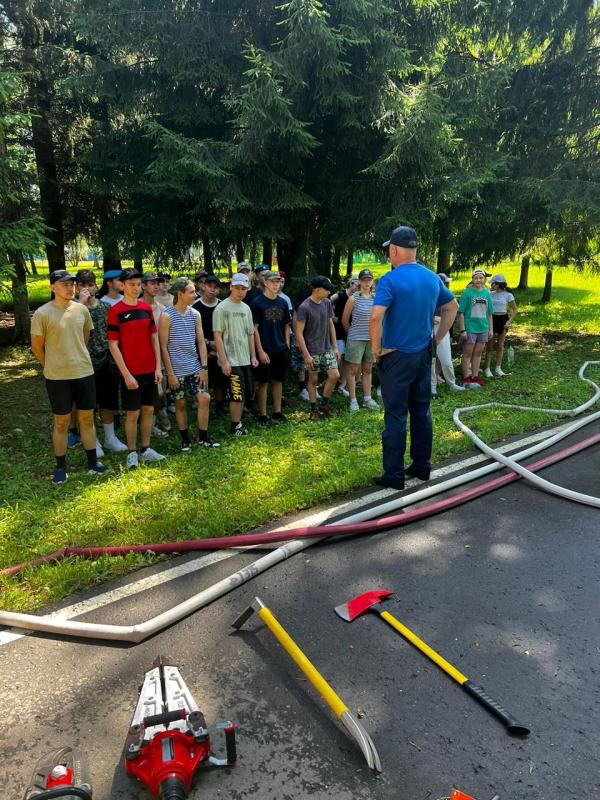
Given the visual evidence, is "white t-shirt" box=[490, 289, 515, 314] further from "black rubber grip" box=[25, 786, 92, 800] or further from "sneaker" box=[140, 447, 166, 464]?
"black rubber grip" box=[25, 786, 92, 800]

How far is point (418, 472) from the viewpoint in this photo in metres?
5.27

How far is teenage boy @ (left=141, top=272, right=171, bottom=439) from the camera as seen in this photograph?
255 inches

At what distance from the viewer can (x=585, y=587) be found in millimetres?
3566

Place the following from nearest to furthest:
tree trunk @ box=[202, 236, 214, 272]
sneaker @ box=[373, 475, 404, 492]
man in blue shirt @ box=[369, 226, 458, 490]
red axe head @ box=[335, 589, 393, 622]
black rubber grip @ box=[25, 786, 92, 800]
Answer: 1. black rubber grip @ box=[25, 786, 92, 800]
2. red axe head @ box=[335, 589, 393, 622]
3. man in blue shirt @ box=[369, 226, 458, 490]
4. sneaker @ box=[373, 475, 404, 492]
5. tree trunk @ box=[202, 236, 214, 272]

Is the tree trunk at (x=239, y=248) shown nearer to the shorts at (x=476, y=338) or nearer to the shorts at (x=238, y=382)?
the shorts at (x=238, y=382)

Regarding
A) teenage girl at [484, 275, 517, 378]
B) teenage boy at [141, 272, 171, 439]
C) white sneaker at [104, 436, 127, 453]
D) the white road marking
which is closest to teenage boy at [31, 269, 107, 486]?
white sneaker at [104, 436, 127, 453]

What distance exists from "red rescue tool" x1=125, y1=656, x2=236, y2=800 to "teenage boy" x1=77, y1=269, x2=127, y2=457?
4.35 meters

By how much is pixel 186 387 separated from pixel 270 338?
A: 1.36 m

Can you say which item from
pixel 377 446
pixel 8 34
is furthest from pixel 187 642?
pixel 8 34

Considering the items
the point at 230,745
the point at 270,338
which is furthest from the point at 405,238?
the point at 230,745

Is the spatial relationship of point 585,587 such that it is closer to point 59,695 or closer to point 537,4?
point 59,695

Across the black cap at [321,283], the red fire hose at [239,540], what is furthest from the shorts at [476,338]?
the red fire hose at [239,540]

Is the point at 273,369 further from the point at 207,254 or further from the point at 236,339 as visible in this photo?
the point at 207,254

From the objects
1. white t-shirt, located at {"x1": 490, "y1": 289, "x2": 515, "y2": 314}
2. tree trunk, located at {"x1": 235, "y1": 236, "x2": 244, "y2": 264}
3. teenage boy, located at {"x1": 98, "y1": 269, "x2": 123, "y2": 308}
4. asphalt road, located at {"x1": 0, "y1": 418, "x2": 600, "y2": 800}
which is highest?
tree trunk, located at {"x1": 235, "y1": 236, "x2": 244, "y2": 264}
